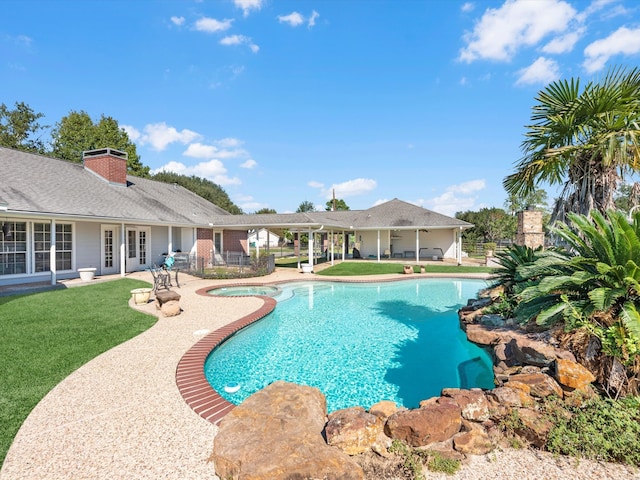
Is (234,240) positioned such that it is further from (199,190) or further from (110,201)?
(199,190)

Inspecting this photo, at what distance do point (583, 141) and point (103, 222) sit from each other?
62.0 feet

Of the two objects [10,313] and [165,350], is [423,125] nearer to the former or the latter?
[165,350]

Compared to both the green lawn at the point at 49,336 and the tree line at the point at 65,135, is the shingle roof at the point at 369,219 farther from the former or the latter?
the tree line at the point at 65,135

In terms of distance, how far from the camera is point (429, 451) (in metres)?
3.27

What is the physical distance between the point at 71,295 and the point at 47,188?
705 centimetres

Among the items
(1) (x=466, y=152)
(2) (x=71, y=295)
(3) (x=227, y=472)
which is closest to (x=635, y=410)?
(3) (x=227, y=472)

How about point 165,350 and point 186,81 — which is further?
point 186,81

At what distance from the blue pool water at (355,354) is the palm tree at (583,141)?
3878 millimetres

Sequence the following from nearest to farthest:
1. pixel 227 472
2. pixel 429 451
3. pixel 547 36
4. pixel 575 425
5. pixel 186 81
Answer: pixel 227 472, pixel 429 451, pixel 575 425, pixel 547 36, pixel 186 81

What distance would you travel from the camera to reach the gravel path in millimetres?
3033

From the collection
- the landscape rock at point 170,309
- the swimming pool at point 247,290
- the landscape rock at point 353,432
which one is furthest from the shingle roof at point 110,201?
the landscape rock at point 353,432

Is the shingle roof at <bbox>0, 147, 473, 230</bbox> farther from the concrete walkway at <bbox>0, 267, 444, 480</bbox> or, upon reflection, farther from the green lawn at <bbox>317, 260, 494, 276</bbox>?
the concrete walkway at <bbox>0, 267, 444, 480</bbox>

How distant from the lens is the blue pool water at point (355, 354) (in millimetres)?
5758

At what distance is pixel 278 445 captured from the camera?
3.13 m
